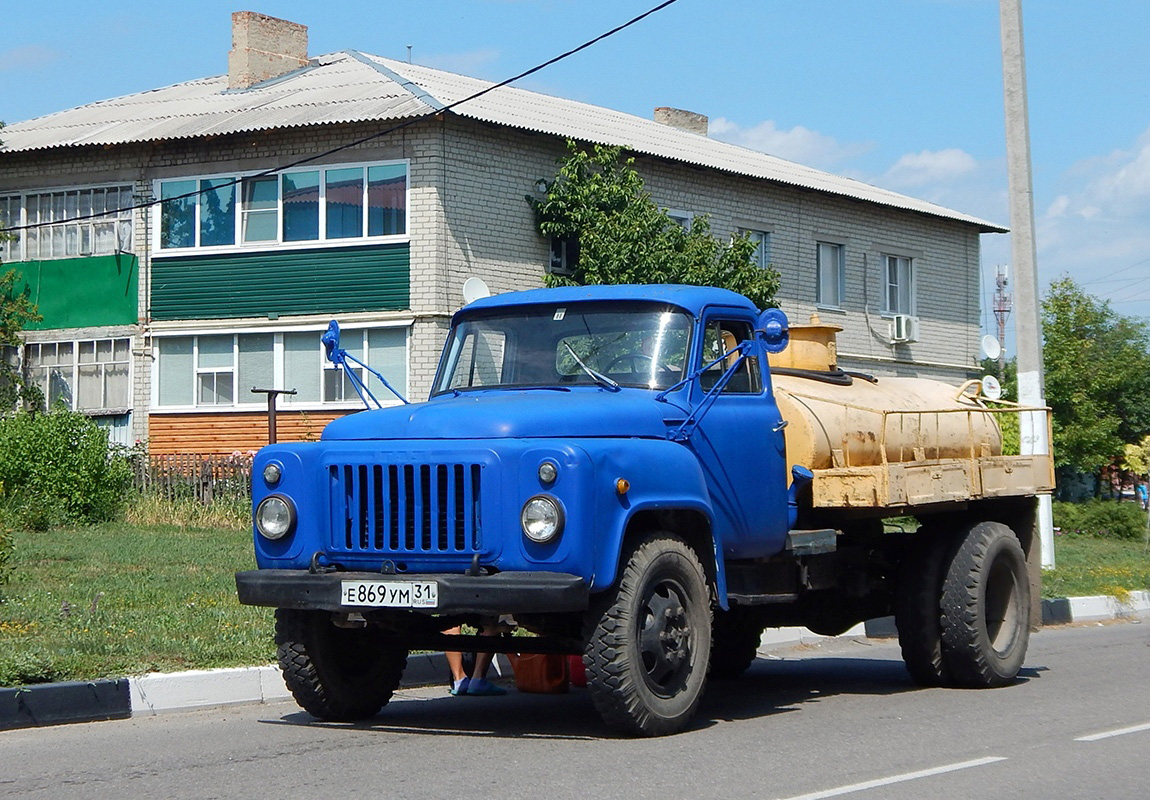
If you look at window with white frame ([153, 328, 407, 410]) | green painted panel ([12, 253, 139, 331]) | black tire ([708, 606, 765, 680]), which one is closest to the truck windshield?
black tire ([708, 606, 765, 680])

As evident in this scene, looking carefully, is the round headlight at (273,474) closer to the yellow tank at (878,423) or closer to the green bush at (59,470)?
the yellow tank at (878,423)

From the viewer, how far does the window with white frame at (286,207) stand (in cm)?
2591

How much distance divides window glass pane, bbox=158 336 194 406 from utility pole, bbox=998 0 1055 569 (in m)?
14.8

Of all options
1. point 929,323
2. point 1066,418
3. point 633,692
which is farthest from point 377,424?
point 1066,418

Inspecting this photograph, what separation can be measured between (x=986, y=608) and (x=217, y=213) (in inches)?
763

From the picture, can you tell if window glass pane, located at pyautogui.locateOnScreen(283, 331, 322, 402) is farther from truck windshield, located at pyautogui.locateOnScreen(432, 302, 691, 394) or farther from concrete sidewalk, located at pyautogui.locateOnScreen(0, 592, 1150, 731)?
truck windshield, located at pyautogui.locateOnScreen(432, 302, 691, 394)

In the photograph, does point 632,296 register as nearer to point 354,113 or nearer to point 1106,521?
point 354,113

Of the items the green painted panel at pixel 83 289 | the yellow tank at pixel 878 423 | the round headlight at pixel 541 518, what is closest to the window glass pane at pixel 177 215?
the green painted panel at pixel 83 289

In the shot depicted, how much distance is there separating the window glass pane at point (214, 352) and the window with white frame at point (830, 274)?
12.7 meters

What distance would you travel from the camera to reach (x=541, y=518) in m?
7.27

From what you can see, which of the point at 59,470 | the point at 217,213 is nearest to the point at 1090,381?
the point at 217,213

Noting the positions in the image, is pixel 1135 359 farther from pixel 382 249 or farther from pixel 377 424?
pixel 377 424

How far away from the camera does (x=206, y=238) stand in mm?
27266

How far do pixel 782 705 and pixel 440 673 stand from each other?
2315 mm
